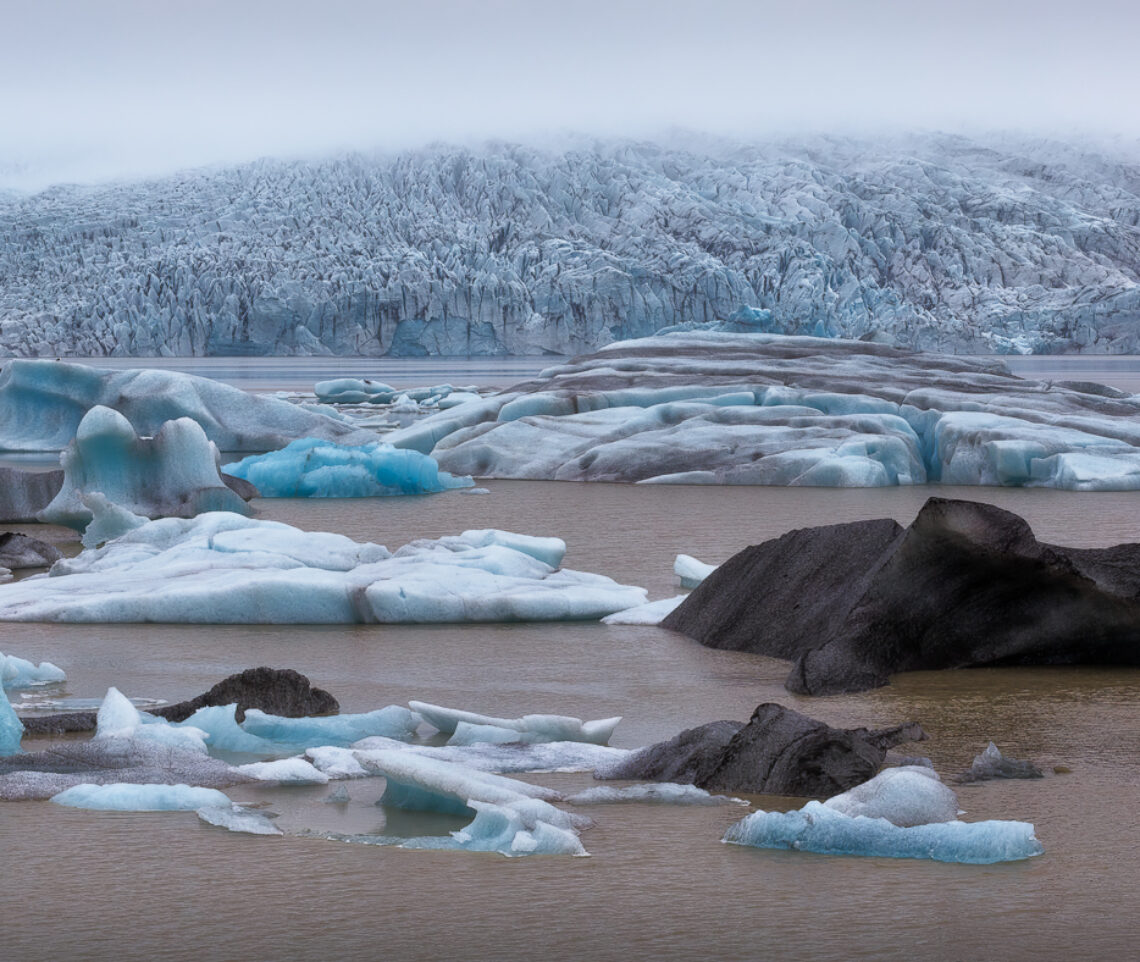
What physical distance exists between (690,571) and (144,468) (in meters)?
4.85

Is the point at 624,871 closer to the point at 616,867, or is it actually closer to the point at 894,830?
the point at 616,867

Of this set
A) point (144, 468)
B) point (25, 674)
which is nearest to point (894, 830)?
point (25, 674)

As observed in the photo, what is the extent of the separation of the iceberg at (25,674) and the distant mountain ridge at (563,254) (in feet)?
93.9

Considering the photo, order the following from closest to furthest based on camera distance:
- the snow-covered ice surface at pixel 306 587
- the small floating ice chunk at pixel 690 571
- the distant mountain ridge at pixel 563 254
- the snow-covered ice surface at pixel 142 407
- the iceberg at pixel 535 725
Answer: the iceberg at pixel 535 725 < the snow-covered ice surface at pixel 306 587 < the small floating ice chunk at pixel 690 571 < the snow-covered ice surface at pixel 142 407 < the distant mountain ridge at pixel 563 254

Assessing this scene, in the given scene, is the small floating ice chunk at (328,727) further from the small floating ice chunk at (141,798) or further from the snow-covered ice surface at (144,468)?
the snow-covered ice surface at (144,468)

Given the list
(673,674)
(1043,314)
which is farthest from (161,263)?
(673,674)

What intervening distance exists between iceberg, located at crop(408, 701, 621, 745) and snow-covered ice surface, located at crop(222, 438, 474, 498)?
885 centimetres

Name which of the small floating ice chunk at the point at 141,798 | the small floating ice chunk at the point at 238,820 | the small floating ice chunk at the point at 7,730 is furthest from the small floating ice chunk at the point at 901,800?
the small floating ice chunk at the point at 7,730

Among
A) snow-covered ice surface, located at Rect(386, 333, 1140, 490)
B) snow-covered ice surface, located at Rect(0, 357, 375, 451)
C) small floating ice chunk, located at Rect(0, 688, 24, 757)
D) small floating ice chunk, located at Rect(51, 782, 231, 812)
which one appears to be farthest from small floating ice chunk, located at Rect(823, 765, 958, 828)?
snow-covered ice surface, located at Rect(0, 357, 375, 451)

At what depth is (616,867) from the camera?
9.54 feet

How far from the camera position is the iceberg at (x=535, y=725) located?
3992 millimetres

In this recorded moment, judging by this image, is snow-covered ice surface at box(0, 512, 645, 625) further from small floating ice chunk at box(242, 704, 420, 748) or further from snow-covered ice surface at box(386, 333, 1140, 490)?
snow-covered ice surface at box(386, 333, 1140, 490)

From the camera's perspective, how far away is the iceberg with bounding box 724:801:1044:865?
9.66 ft

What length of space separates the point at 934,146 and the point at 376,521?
63.9 m
